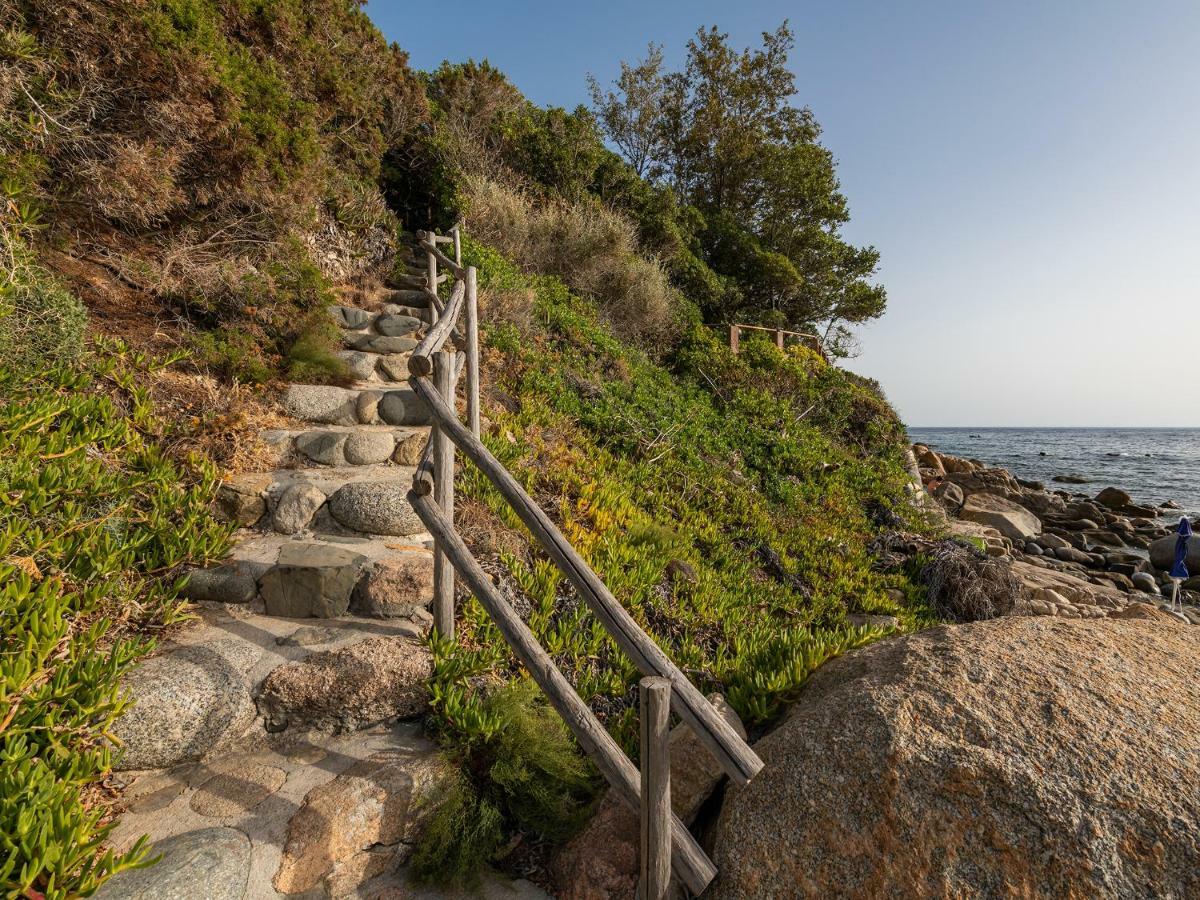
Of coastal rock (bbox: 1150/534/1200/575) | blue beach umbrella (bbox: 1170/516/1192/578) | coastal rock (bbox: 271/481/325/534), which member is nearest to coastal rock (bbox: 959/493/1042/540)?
coastal rock (bbox: 1150/534/1200/575)

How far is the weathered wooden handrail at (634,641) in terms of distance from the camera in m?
1.94

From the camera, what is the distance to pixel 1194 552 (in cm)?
1112

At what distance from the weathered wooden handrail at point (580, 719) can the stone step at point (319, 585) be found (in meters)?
0.88

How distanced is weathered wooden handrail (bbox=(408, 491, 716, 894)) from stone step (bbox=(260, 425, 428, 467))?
2529 millimetres

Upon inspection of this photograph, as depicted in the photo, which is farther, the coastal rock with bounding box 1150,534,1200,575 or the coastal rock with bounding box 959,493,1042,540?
the coastal rock with bounding box 959,493,1042,540

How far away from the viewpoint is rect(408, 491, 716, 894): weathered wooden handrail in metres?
1.95

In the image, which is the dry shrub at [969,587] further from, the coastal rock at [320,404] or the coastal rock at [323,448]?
the coastal rock at [320,404]

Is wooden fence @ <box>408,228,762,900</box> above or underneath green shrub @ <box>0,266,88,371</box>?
underneath

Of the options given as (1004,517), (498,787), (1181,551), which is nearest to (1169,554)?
(1004,517)

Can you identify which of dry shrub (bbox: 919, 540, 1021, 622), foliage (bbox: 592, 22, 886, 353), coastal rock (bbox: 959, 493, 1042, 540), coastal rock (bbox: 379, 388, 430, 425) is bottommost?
coastal rock (bbox: 959, 493, 1042, 540)

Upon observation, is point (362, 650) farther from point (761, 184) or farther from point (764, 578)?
point (761, 184)

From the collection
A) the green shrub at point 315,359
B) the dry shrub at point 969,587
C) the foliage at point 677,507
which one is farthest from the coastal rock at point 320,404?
the dry shrub at point 969,587

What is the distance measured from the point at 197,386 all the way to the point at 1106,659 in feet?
21.0

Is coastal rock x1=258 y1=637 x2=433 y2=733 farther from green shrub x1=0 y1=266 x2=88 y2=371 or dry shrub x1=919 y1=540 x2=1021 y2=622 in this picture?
dry shrub x1=919 y1=540 x2=1021 y2=622
